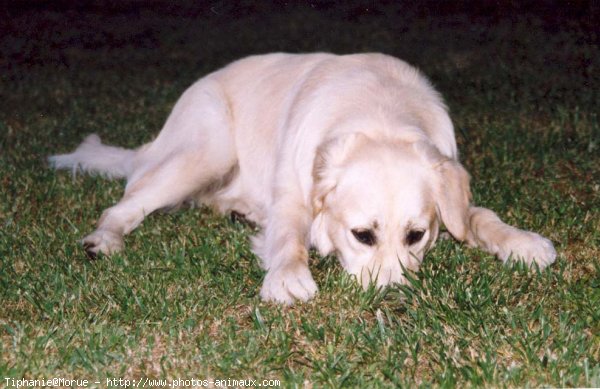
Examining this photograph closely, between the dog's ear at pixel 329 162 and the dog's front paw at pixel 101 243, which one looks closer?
the dog's ear at pixel 329 162

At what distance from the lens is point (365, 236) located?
130 inches

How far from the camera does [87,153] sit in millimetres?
5273

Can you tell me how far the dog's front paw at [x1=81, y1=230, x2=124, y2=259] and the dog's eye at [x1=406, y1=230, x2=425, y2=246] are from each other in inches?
58.9

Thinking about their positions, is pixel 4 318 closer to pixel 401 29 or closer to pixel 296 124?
pixel 296 124

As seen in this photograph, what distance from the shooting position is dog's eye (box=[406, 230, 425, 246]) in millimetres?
3299

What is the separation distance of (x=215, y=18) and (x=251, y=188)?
12.2 metres

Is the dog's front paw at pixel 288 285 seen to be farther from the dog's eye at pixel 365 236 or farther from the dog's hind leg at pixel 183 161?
the dog's hind leg at pixel 183 161

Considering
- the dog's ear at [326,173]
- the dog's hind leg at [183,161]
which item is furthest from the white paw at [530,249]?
the dog's hind leg at [183,161]

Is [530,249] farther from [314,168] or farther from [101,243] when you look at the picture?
[101,243]

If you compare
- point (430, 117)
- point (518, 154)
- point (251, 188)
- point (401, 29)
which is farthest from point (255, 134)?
point (401, 29)

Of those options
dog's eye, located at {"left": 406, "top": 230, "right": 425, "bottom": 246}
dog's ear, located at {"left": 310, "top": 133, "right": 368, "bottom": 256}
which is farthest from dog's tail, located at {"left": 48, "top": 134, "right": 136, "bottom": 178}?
dog's eye, located at {"left": 406, "top": 230, "right": 425, "bottom": 246}

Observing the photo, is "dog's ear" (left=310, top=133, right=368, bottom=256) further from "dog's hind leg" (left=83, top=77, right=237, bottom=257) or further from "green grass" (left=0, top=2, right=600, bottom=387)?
"dog's hind leg" (left=83, top=77, right=237, bottom=257)

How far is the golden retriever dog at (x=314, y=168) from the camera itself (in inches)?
129

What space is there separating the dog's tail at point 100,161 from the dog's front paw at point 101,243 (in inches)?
45.9
